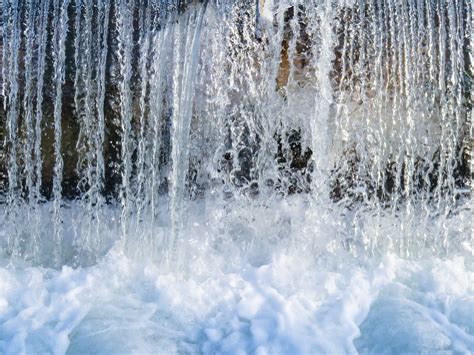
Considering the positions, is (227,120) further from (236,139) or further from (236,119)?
(236,139)

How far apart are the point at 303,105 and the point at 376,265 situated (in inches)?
57.6

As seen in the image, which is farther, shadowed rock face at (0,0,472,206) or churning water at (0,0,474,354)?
shadowed rock face at (0,0,472,206)

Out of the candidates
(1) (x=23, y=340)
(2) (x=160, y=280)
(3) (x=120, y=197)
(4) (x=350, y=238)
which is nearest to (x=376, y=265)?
(4) (x=350, y=238)

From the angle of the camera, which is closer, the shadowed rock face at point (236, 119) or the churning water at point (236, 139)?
the churning water at point (236, 139)

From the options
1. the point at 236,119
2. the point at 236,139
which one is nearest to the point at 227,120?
the point at 236,119

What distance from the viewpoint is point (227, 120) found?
19.2 ft

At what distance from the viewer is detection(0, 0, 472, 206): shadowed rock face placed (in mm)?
5742

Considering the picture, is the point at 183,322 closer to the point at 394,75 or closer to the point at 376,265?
the point at 376,265

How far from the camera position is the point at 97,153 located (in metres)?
Result: 5.96

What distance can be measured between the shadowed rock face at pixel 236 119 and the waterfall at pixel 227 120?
0.5 inches

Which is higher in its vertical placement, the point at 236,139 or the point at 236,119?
the point at 236,119

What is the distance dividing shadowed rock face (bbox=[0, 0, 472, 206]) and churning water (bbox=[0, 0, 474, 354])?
12 millimetres

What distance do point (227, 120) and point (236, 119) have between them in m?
0.08

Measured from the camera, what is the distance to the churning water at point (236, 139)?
5.64 metres
